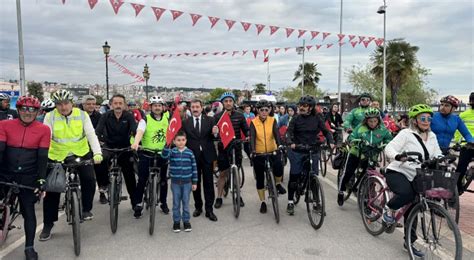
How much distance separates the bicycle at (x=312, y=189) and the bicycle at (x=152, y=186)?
2.17m

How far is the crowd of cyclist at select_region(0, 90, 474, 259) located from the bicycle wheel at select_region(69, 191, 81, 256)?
42 centimetres

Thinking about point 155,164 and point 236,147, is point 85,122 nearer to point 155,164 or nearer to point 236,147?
point 155,164

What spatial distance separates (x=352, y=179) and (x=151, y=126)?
361 cm

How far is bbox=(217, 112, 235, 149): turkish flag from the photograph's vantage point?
6305mm

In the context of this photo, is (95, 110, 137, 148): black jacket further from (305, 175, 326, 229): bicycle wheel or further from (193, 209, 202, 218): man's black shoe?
(305, 175, 326, 229): bicycle wheel

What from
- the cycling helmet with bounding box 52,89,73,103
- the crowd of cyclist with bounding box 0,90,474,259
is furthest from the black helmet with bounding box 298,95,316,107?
the cycling helmet with bounding box 52,89,73,103

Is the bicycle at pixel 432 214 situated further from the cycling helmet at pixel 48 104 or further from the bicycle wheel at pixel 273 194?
the cycling helmet at pixel 48 104

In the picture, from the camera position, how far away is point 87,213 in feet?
19.7

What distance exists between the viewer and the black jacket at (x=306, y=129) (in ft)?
20.0

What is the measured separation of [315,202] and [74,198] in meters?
3.33

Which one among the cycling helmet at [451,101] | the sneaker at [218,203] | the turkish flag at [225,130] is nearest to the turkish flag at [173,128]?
the turkish flag at [225,130]

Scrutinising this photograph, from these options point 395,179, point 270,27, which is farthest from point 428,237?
point 270,27

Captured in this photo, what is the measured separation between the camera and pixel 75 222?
4.59 meters

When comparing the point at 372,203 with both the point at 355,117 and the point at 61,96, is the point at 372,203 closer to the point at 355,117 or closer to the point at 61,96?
the point at 355,117
